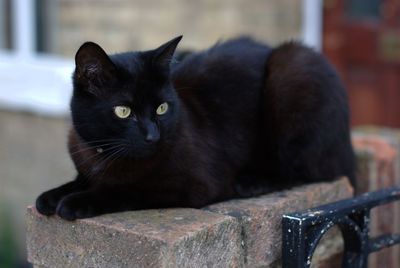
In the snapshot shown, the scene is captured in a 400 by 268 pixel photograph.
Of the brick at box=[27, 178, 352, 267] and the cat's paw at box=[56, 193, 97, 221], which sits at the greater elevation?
the cat's paw at box=[56, 193, 97, 221]

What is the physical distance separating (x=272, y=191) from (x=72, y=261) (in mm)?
756

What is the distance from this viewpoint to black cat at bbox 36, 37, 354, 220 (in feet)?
6.34

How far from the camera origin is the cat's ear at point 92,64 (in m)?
1.87

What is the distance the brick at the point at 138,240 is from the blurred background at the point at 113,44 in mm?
2595

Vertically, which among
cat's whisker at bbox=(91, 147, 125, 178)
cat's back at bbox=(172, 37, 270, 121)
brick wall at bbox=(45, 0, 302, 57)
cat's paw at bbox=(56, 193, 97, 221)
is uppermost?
brick wall at bbox=(45, 0, 302, 57)

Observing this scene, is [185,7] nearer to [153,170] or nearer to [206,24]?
[206,24]

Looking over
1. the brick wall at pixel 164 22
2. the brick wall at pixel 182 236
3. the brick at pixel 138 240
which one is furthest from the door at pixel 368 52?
the brick at pixel 138 240

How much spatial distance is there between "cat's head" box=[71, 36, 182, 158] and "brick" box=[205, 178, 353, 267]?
1.02 feet

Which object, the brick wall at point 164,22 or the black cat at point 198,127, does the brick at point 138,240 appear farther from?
the brick wall at point 164,22

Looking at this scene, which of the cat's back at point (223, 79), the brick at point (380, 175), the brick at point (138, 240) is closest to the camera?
the brick at point (138, 240)

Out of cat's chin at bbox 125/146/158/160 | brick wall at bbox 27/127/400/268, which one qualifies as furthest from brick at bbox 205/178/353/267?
cat's chin at bbox 125/146/158/160

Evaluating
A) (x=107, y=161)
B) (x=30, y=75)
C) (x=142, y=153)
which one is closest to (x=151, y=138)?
A: (x=142, y=153)

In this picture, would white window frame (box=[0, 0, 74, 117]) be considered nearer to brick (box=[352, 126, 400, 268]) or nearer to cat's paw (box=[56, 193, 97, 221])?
brick (box=[352, 126, 400, 268])

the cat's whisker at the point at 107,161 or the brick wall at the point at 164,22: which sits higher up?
the brick wall at the point at 164,22
